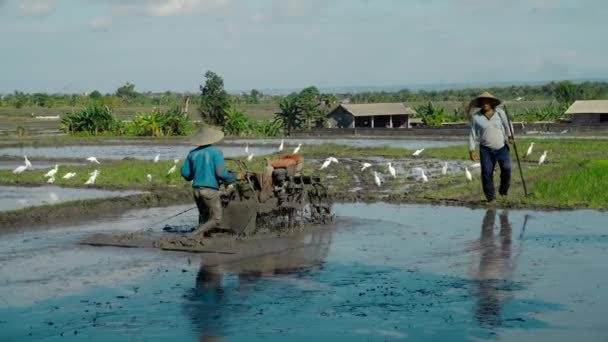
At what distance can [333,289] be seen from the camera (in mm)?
8344

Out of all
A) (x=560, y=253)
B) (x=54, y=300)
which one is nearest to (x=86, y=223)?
(x=54, y=300)

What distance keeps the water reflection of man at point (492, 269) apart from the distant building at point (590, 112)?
40410mm

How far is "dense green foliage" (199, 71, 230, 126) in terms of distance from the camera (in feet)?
171

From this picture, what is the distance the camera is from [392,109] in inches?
2265

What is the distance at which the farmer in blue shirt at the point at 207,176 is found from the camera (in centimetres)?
1069

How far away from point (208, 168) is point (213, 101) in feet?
138

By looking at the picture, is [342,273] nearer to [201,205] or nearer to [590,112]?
[201,205]

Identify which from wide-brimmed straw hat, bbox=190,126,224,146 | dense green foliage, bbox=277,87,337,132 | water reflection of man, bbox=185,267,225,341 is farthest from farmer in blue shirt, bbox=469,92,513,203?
dense green foliage, bbox=277,87,337,132

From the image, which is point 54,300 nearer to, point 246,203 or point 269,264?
point 269,264

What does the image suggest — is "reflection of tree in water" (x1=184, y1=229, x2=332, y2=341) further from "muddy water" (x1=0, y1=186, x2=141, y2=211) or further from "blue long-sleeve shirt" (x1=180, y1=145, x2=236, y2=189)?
"muddy water" (x1=0, y1=186, x2=141, y2=211)

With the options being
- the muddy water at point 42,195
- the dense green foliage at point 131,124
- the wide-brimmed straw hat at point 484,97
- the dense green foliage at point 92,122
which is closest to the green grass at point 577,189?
the wide-brimmed straw hat at point 484,97

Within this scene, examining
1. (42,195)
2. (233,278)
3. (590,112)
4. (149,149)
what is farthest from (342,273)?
(590,112)

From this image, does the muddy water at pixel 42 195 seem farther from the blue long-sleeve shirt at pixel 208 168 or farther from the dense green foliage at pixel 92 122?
the dense green foliage at pixel 92 122

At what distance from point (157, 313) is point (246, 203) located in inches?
152
